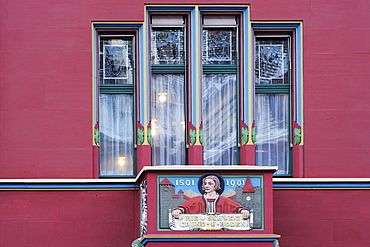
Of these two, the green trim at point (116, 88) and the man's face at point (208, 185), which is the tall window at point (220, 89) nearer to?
the green trim at point (116, 88)

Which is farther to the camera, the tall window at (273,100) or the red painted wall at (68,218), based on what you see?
the tall window at (273,100)

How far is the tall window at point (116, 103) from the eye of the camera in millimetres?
22531

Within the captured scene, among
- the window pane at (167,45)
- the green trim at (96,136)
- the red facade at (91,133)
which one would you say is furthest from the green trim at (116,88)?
the green trim at (96,136)

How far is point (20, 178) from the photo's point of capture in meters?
22.0

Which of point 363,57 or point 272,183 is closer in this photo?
point 272,183

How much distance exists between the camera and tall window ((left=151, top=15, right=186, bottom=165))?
74.1 feet

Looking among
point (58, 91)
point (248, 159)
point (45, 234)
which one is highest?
point (58, 91)

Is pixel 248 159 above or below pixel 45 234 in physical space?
above

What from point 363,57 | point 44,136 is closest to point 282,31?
point 363,57

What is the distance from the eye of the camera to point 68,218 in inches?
858

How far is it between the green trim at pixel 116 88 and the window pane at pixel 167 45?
76 cm

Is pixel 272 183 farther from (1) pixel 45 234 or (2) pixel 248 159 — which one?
(1) pixel 45 234

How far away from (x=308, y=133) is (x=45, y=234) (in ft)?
19.3

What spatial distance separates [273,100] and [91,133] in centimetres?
400
